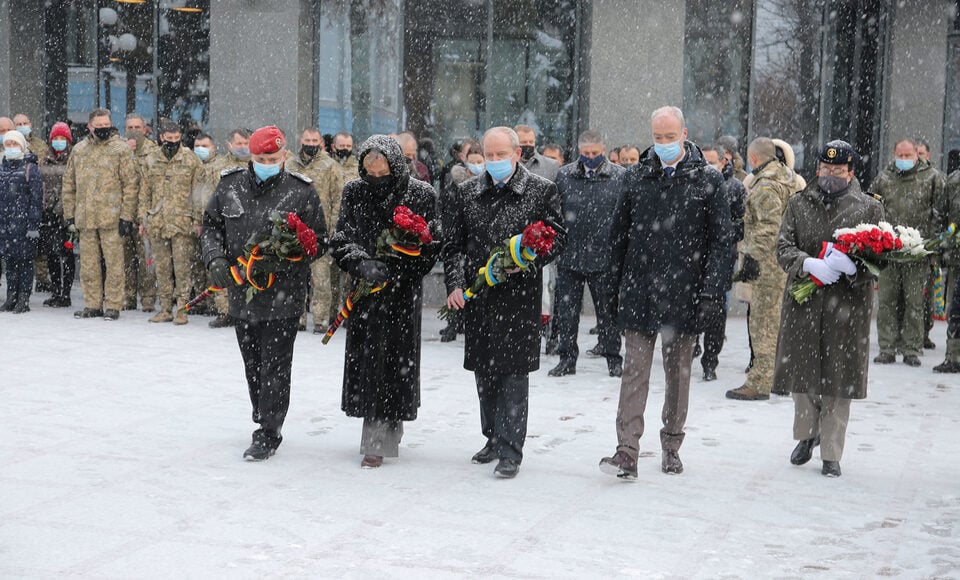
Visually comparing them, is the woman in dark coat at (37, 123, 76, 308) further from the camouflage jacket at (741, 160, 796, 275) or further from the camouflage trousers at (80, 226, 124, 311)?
the camouflage jacket at (741, 160, 796, 275)

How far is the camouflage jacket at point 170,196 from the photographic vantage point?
43.8 feet

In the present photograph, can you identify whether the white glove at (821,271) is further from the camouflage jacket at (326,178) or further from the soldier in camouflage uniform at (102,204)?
the soldier in camouflage uniform at (102,204)

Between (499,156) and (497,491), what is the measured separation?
1858 millimetres

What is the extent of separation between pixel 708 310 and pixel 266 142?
271 centimetres

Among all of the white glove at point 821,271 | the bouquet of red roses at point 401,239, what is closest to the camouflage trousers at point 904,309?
the white glove at point 821,271

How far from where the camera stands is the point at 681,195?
274 inches

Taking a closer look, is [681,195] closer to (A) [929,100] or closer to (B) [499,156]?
(B) [499,156]

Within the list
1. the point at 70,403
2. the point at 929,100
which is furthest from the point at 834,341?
the point at 929,100

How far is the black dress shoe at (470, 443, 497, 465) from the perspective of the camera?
7.27 metres

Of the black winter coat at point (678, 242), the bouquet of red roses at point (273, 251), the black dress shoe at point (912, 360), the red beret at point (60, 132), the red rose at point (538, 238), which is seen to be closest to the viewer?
the red rose at point (538, 238)

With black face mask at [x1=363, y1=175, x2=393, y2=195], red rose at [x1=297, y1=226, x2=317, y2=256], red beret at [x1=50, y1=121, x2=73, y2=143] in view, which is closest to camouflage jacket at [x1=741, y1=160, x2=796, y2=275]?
black face mask at [x1=363, y1=175, x2=393, y2=195]

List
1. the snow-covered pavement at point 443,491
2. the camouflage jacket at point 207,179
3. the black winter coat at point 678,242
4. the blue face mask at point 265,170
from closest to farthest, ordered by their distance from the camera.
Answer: the snow-covered pavement at point 443,491, the black winter coat at point 678,242, the blue face mask at point 265,170, the camouflage jacket at point 207,179

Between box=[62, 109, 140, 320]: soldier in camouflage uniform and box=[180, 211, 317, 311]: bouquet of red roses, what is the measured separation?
267 inches

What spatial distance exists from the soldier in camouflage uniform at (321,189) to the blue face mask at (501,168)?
236 inches
